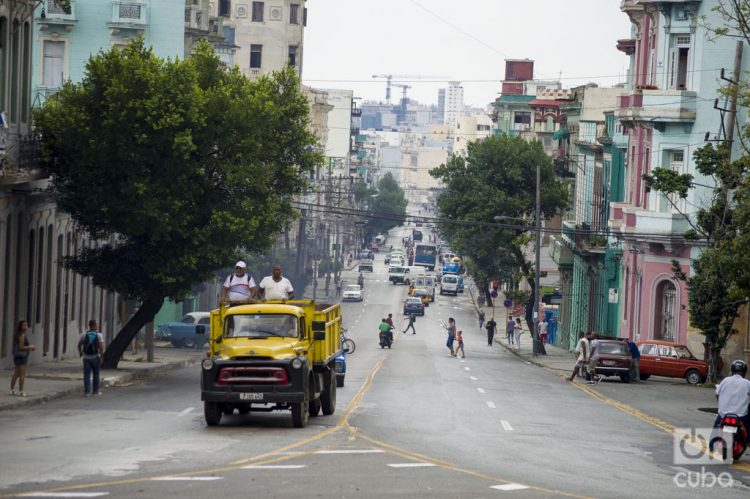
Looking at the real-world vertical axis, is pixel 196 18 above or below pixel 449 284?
above

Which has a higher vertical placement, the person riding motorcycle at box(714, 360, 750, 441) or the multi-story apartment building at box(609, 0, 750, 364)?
the multi-story apartment building at box(609, 0, 750, 364)

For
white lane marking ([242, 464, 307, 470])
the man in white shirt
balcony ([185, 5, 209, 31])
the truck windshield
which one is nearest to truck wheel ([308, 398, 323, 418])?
the man in white shirt

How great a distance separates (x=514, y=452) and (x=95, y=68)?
21.3 metres

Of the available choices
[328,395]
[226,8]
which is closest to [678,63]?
[328,395]

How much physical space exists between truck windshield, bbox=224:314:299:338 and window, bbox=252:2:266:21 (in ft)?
356

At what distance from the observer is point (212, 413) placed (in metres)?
24.1

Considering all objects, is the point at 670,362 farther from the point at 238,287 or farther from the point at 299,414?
the point at 299,414

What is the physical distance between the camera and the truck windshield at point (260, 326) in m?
24.3

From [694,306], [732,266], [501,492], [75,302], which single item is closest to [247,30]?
[75,302]

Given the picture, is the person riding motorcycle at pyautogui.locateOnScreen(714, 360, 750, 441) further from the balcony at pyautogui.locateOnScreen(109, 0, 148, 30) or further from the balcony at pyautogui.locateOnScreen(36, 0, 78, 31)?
the balcony at pyautogui.locateOnScreen(36, 0, 78, 31)

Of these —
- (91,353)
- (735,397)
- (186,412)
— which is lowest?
(186,412)

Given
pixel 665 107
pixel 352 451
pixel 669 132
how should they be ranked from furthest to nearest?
pixel 669 132, pixel 665 107, pixel 352 451

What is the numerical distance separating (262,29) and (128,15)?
6523 cm

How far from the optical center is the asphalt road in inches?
666
